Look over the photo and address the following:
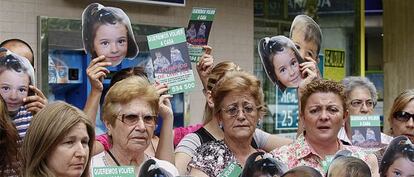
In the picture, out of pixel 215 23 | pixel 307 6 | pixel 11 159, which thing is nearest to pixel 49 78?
pixel 215 23

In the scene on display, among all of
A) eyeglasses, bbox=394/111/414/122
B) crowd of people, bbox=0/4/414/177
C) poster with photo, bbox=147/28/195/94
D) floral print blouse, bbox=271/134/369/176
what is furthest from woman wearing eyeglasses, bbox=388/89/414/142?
poster with photo, bbox=147/28/195/94

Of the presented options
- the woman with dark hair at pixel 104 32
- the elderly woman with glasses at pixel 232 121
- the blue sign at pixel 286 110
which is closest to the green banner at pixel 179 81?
the elderly woman with glasses at pixel 232 121

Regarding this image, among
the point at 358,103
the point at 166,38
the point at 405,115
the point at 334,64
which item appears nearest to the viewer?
the point at 166,38

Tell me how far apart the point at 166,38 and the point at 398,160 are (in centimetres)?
132

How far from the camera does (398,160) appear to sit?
14.8ft

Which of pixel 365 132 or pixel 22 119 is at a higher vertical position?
pixel 22 119

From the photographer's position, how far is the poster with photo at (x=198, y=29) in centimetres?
502

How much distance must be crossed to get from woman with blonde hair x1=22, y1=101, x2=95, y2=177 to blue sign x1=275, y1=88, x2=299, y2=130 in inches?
262

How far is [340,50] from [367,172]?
7122mm

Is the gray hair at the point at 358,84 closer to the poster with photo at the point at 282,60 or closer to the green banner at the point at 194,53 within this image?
the poster with photo at the point at 282,60

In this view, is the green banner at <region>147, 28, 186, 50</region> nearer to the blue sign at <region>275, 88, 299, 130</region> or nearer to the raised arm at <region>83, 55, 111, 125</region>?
the raised arm at <region>83, 55, 111, 125</region>

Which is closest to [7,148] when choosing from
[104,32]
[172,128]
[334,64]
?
[104,32]

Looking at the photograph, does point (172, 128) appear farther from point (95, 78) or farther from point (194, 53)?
point (194, 53)

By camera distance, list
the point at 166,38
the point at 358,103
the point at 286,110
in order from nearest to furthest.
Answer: the point at 166,38, the point at 358,103, the point at 286,110
